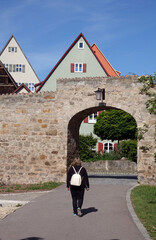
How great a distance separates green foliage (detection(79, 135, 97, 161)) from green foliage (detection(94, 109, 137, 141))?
1318mm

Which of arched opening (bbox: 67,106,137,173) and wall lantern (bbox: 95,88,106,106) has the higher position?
wall lantern (bbox: 95,88,106,106)

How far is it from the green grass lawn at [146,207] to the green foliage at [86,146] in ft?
61.3

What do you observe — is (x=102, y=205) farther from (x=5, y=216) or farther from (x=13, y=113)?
(x=13, y=113)

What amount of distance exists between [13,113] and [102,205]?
28.2 feet

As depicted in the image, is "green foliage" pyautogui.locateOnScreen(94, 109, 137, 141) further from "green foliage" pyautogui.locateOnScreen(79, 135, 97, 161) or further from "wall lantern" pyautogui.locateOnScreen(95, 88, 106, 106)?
"wall lantern" pyautogui.locateOnScreen(95, 88, 106, 106)

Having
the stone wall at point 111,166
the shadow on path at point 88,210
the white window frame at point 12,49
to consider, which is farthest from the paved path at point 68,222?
the white window frame at point 12,49

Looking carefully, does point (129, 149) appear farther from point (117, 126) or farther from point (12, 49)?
point (12, 49)

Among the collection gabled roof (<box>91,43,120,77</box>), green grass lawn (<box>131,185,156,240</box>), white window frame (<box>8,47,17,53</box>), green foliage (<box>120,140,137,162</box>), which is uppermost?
white window frame (<box>8,47,17,53</box>)

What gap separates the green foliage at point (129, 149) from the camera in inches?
1196

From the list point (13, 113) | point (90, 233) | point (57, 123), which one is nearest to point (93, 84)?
point (57, 123)

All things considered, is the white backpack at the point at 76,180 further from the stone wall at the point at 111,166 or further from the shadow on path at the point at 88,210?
the stone wall at the point at 111,166

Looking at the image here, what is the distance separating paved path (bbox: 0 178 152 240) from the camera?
639cm

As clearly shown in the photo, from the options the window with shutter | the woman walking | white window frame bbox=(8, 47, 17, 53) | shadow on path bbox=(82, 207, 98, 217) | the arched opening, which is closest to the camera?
the woman walking

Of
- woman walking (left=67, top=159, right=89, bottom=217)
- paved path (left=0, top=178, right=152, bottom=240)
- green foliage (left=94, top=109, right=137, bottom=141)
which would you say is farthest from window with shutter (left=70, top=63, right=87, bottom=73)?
woman walking (left=67, top=159, right=89, bottom=217)
